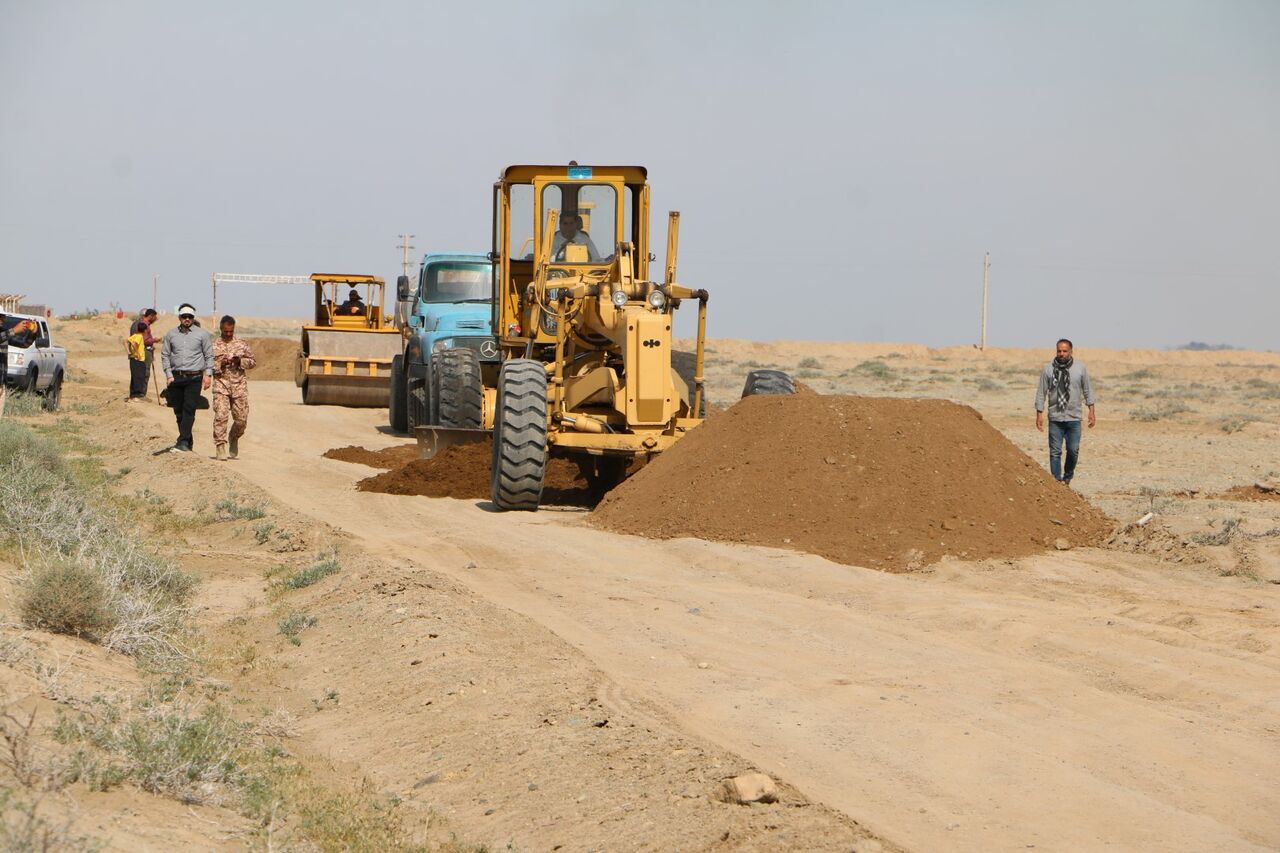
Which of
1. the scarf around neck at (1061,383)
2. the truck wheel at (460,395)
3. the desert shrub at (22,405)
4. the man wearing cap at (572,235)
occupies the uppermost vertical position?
the man wearing cap at (572,235)

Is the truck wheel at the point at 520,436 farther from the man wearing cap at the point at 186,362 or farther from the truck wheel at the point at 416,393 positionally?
the truck wheel at the point at 416,393

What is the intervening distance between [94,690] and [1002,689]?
14.6 ft

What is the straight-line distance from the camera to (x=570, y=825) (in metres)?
5.77

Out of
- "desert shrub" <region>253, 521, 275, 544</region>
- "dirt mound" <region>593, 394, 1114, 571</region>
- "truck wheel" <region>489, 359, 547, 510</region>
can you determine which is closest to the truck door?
"desert shrub" <region>253, 521, 275, 544</region>

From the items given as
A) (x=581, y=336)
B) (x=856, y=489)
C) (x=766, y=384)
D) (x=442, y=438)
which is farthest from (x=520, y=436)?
(x=766, y=384)

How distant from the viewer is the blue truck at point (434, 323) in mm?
20045

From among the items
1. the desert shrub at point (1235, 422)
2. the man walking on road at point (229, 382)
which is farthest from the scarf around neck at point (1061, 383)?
the desert shrub at point (1235, 422)

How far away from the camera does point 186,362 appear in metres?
17.0

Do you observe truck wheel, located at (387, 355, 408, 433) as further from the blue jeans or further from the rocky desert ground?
the blue jeans

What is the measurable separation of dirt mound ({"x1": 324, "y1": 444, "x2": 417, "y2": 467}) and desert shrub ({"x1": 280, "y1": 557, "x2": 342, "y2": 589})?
7.16 metres

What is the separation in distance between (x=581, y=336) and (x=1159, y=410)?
20.7 meters

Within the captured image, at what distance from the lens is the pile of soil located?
45469 millimetres

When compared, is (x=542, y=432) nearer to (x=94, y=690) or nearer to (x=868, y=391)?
(x=94, y=690)

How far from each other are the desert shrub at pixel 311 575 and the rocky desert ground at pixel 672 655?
3 cm
